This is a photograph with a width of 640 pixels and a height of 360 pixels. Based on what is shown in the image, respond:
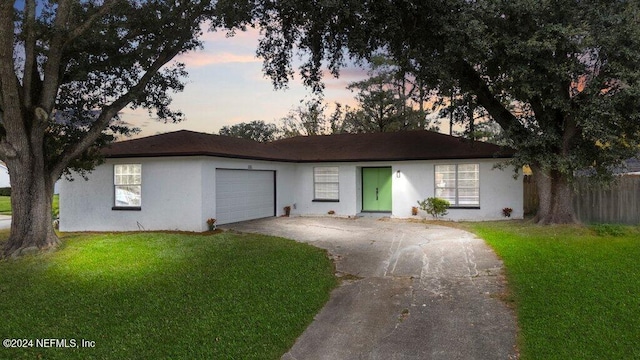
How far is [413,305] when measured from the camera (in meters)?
5.69

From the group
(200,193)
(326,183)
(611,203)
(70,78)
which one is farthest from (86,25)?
(611,203)

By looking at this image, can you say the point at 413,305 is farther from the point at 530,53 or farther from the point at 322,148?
the point at 322,148

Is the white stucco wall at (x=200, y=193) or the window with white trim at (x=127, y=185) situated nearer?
the white stucco wall at (x=200, y=193)

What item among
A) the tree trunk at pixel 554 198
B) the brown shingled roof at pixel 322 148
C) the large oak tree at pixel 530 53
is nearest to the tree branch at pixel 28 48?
the brown shingled roof at pixel 322 148

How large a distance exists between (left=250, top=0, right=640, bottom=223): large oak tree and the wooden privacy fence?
200 centimetres

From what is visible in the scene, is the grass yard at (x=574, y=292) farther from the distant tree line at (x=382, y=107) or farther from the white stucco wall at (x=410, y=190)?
the distant tree line at (x=382, y=107)

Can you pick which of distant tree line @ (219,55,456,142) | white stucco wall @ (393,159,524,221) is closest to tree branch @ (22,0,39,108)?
white stucco wall @ (393,159,524,221)

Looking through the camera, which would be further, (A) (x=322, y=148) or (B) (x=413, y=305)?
(A) (x=322, y=148)

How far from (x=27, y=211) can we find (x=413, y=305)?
30.7 feet

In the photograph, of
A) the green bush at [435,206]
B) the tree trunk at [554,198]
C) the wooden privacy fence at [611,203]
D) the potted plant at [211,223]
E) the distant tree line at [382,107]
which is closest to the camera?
the tree trunk at [554,198]

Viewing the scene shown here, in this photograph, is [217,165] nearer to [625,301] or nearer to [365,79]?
[625,301]

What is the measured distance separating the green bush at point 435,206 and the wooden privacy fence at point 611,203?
431cm

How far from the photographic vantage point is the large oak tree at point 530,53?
32.1 feet

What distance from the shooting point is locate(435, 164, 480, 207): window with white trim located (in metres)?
14.9
